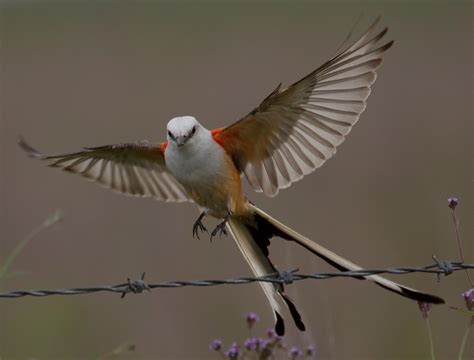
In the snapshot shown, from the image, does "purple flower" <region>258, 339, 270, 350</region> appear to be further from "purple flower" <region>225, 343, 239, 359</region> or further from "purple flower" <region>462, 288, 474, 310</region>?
"purple flower" <region>462, 288, 474, 310</region>

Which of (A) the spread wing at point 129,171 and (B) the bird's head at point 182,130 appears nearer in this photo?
(B) the bird's head at point 182,130

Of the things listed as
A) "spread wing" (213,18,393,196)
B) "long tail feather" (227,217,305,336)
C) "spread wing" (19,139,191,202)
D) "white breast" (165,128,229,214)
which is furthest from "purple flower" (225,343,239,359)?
"spread wing" (19,139,191,202)

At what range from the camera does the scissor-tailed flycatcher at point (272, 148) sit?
4.19 metres

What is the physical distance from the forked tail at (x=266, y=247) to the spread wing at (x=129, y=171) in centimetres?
59

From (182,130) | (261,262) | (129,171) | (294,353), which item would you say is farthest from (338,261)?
(129,171)

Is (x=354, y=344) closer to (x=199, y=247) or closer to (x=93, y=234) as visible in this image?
(x=199, y=247)

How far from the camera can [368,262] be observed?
7.47 meters

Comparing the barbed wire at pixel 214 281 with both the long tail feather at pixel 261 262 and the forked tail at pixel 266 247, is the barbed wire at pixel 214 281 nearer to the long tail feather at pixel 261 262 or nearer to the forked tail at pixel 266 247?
the forked tail at pixel 266 247

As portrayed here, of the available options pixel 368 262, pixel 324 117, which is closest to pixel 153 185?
pixel 324 117

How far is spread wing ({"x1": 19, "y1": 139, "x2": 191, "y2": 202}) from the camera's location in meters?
5.07

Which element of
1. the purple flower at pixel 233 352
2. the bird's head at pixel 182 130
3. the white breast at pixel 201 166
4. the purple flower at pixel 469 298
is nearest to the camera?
the purple flower at pixel 469 298

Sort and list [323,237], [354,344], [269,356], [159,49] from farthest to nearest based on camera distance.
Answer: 1. [159,49]
2. [323,237]
3. [354,344]
4. [269,356]

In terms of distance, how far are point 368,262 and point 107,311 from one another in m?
2.16

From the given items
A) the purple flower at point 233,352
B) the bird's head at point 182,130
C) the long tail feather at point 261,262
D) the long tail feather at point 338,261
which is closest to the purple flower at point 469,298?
→ the long tail feather at point 338,261
